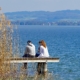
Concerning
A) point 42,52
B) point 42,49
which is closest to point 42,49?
point 42,49

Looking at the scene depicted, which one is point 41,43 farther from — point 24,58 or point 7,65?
point 7,65

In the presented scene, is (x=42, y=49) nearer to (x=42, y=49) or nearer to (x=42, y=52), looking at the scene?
(x=42, y=49)

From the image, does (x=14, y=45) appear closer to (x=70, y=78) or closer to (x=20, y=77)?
(x=20, y=77)

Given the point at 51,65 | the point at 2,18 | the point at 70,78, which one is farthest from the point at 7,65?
the point at 51,65

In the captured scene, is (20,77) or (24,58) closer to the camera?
(20,77)

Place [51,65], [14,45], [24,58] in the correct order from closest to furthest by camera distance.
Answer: [14,45]
[24,58]
[51,65]

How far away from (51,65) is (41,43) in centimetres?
975

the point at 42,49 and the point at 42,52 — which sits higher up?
the point at 42,49

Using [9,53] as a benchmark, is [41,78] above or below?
below

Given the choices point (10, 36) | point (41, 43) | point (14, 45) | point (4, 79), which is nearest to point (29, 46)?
point (41, 43)

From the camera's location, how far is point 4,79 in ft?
44.1

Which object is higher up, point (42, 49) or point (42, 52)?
point (42, 49)

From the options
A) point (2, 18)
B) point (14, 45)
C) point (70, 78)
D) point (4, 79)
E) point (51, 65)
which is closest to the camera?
point (4, 79)

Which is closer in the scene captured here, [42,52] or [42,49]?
[42,49]
